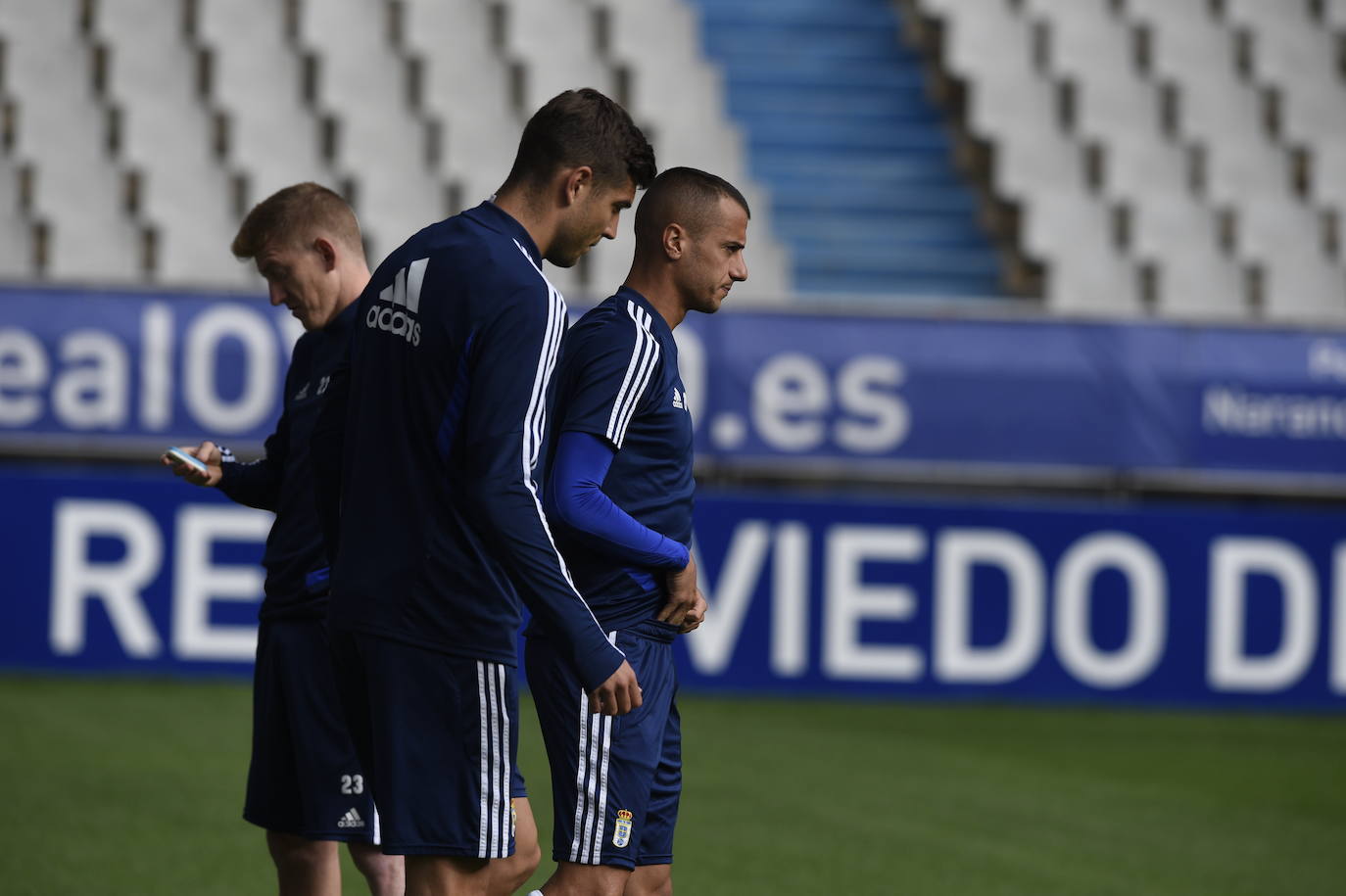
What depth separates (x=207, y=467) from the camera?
15.3ft

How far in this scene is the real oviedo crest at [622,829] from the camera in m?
3.84

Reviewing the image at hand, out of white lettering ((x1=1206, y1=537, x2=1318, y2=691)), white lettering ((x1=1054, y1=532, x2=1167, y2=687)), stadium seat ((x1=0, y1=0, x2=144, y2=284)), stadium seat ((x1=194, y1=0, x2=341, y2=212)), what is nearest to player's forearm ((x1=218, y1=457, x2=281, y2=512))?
white lettering ((x1=1054, y1=532, x2=1167, y2=687))

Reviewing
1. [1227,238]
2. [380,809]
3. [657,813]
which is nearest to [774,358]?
[1227,238]

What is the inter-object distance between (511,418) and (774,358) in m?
8.82

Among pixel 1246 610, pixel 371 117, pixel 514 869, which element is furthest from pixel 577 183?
pixel 371 117

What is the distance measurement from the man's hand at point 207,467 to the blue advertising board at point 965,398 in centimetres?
698

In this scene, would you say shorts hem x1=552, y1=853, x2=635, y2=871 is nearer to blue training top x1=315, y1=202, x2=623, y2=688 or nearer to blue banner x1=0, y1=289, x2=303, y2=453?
blue training top x1=315, y1=202, x2=623, y2=688

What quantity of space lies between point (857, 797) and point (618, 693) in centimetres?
518

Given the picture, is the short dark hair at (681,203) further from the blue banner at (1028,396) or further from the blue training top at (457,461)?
the blue banner at (1028,396)

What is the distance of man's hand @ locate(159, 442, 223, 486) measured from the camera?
15.1 ft

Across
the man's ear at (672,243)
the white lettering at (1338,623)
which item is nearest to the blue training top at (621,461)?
the man's ear at (672,243)

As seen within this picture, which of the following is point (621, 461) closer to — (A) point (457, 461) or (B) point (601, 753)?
(B) point (601, 753)

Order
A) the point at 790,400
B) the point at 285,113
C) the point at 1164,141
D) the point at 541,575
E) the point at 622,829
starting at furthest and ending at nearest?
the point at 1164,141, the point at 285,113, the point at 790,400, the point at 622,829, the point at 541,575

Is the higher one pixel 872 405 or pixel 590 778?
pixel 872 405
